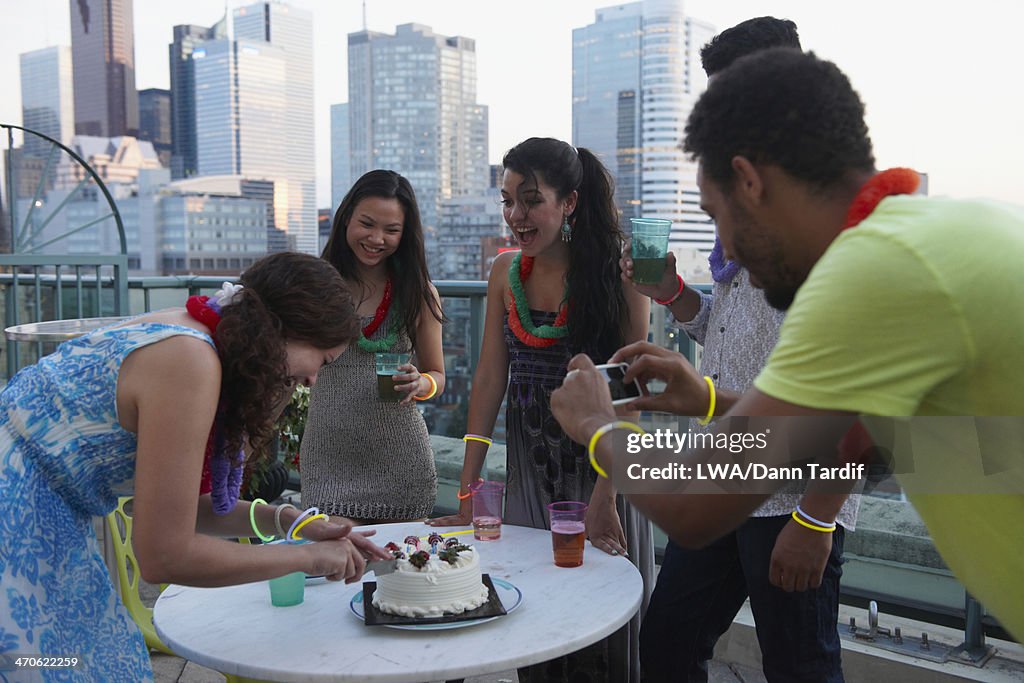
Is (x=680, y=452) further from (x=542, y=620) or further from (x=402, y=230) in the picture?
(x=402, y=230)

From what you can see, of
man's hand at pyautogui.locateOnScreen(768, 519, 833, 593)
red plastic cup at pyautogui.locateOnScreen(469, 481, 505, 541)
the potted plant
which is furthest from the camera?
the potted plant

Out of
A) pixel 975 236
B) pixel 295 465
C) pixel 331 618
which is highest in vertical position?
pixel 975 236

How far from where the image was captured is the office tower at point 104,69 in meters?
37.4

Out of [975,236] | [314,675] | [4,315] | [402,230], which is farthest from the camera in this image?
[4,315]

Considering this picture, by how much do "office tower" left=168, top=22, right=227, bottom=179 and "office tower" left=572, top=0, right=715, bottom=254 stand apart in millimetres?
33288

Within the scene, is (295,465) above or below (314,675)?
below

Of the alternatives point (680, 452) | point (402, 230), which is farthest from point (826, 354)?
point (402, 230)

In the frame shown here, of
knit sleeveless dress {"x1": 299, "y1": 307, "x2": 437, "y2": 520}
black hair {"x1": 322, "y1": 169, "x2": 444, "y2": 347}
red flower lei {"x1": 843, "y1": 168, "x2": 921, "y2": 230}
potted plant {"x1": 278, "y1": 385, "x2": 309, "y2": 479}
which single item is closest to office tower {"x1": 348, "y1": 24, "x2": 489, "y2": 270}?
potted plant {"x1": 278, "y1": 385, "x2": 309, "y2": 479}

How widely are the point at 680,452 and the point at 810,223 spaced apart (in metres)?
0.39

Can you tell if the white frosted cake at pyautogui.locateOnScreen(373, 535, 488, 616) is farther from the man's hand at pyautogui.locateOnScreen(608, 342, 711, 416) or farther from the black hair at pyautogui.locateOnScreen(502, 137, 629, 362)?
the black hair at pyautogui.locateOnScreen(502, 137, 629, 362)

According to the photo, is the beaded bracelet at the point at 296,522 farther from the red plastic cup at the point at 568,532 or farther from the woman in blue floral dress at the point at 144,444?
the red plastic cup at the point at 568,532

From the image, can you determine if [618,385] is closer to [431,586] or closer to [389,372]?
[431,586]

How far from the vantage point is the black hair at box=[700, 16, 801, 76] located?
200cm

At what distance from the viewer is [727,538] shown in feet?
6.85
